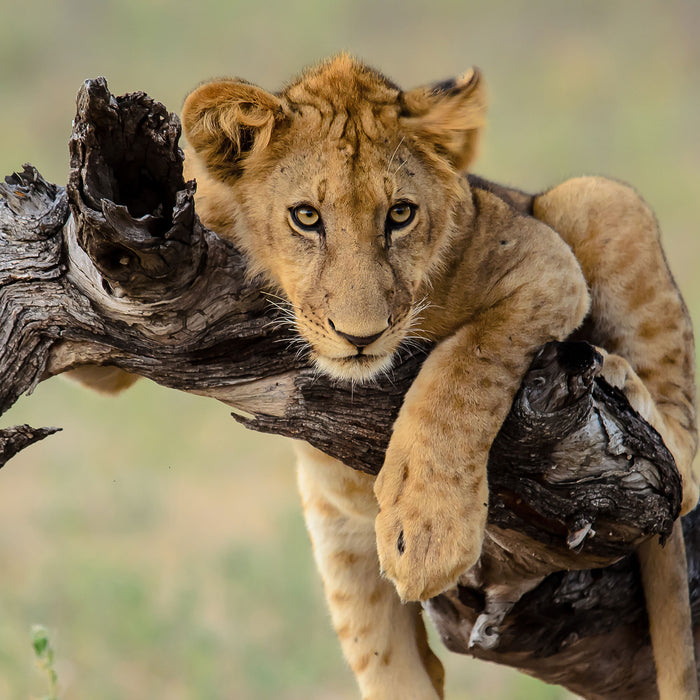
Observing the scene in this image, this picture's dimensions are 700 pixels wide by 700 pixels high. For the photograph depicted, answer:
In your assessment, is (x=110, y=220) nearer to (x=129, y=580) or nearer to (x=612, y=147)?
(x=129, y=580)

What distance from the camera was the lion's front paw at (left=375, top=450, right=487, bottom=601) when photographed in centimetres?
247

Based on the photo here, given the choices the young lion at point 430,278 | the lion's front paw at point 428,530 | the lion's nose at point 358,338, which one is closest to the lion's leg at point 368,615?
the young lion at point 430,278

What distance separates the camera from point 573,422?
8.36ft

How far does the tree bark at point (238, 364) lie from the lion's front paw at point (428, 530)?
0.68 feet

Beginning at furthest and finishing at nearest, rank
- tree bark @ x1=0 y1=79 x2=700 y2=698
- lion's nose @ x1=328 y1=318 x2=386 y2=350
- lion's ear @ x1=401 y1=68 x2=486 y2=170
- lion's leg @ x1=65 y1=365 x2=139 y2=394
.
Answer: lion's leg @ x1=65 y1=365 x2=139 y2=394 < lion's ear @ x1=401 y1=68 x2=486 y2=170 < lion's nose @ x1=328 y1=318 x2=386 y2=350 < tree bark @ x1=0 y1=79 x2=700 y2=698

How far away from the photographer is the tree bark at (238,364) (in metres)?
2.23

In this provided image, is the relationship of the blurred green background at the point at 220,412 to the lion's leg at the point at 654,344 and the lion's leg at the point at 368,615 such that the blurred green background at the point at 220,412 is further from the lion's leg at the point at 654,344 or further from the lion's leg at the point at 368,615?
the lion's leg at the point at 368,615

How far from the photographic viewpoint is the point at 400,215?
105 inches

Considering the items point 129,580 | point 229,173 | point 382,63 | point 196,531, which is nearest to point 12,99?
point 382,63

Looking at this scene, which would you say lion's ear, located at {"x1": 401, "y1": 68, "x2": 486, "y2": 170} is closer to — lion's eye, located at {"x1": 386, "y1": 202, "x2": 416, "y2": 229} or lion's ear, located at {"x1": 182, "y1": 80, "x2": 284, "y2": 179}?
lion's eye, located at {"x1": 386, "y1": 202, "x2": 416, "y2": 229}

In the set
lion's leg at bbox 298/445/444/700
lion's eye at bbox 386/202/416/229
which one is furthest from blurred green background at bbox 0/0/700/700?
lion's leg at bbox 298/445/444/700

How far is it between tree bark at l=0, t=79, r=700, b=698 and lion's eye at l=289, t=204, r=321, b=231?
0.18 meters

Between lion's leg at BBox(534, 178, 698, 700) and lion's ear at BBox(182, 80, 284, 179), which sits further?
lion's leg at BBox(534, 178, 698, 700)

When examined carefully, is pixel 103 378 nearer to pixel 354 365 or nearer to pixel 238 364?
pixel 238 364
